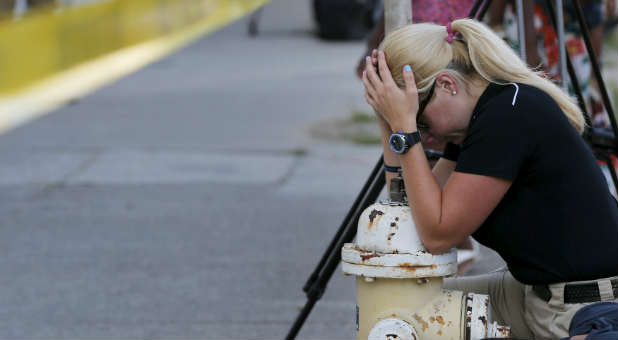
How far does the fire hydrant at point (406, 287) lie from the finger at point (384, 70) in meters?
0.31

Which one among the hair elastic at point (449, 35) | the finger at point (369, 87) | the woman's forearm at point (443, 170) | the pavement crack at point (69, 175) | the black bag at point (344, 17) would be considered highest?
the hair elastic at point (449, 35)

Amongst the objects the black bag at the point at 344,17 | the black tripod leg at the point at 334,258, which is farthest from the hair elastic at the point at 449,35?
the black bag at the point at 344,17

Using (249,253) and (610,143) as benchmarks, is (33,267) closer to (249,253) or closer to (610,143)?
(249,253)

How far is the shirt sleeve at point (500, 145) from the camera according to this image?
2375 mm

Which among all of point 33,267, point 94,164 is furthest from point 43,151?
point 33,267

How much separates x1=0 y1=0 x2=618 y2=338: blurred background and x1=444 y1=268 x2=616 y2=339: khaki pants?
44.5 inches

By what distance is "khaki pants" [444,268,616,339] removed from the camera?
2.46 m

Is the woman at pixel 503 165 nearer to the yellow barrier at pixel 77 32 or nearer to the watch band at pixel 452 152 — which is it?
the watch band at pixel 452 152

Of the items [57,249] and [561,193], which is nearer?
[561,193]

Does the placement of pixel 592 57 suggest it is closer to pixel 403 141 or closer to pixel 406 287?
pixel 403 141

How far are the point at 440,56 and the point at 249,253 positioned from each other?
8.73 ft

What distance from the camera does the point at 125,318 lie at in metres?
4.05

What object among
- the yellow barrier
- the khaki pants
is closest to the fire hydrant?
the khaki pants

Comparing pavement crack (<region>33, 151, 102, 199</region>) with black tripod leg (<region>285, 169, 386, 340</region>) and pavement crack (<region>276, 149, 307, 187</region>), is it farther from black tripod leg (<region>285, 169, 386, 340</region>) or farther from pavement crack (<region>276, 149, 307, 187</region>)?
black tripod leg (<region>285, 169, 386, 340</region>)
